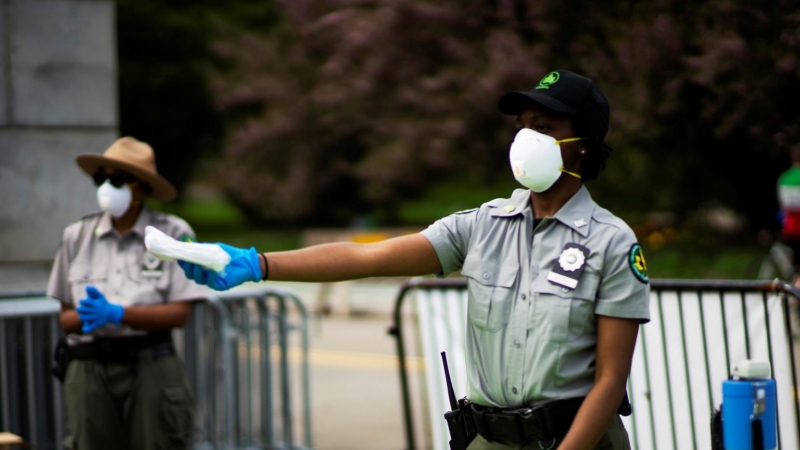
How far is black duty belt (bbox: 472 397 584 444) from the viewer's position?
3.12 metres

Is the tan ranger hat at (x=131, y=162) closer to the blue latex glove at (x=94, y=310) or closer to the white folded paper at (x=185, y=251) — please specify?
the blue latex glove at (x=94, y=310)

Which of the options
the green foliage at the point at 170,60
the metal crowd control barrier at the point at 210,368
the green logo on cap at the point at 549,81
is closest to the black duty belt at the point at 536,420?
the green logo on cap at the point at 549,81

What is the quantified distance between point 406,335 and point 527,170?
1178cm

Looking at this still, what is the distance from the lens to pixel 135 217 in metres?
5.21

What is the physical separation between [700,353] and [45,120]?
4.50 metres

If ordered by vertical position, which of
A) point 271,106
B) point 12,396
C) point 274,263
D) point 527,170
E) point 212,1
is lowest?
point 12,396

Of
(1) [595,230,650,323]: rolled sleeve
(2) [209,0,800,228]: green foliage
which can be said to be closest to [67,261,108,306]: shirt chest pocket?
(1) [595,230,650,323]: rolled sleeve

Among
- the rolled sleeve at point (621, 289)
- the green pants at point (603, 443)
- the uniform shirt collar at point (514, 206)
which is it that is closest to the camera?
the rolled sleeve at point (621, 289)

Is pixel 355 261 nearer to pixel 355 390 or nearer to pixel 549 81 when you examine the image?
pixel 549 81

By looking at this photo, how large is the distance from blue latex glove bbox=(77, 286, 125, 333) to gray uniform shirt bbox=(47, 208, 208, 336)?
0.89 feet

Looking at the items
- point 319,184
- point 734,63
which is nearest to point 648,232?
point 319,184

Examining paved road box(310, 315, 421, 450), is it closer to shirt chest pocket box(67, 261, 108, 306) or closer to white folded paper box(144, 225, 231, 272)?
shirt chest pocket box(67, 261, 108, 306)

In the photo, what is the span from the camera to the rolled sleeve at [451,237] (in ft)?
10.9

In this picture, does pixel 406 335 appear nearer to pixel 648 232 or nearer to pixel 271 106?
pixel 648 232
